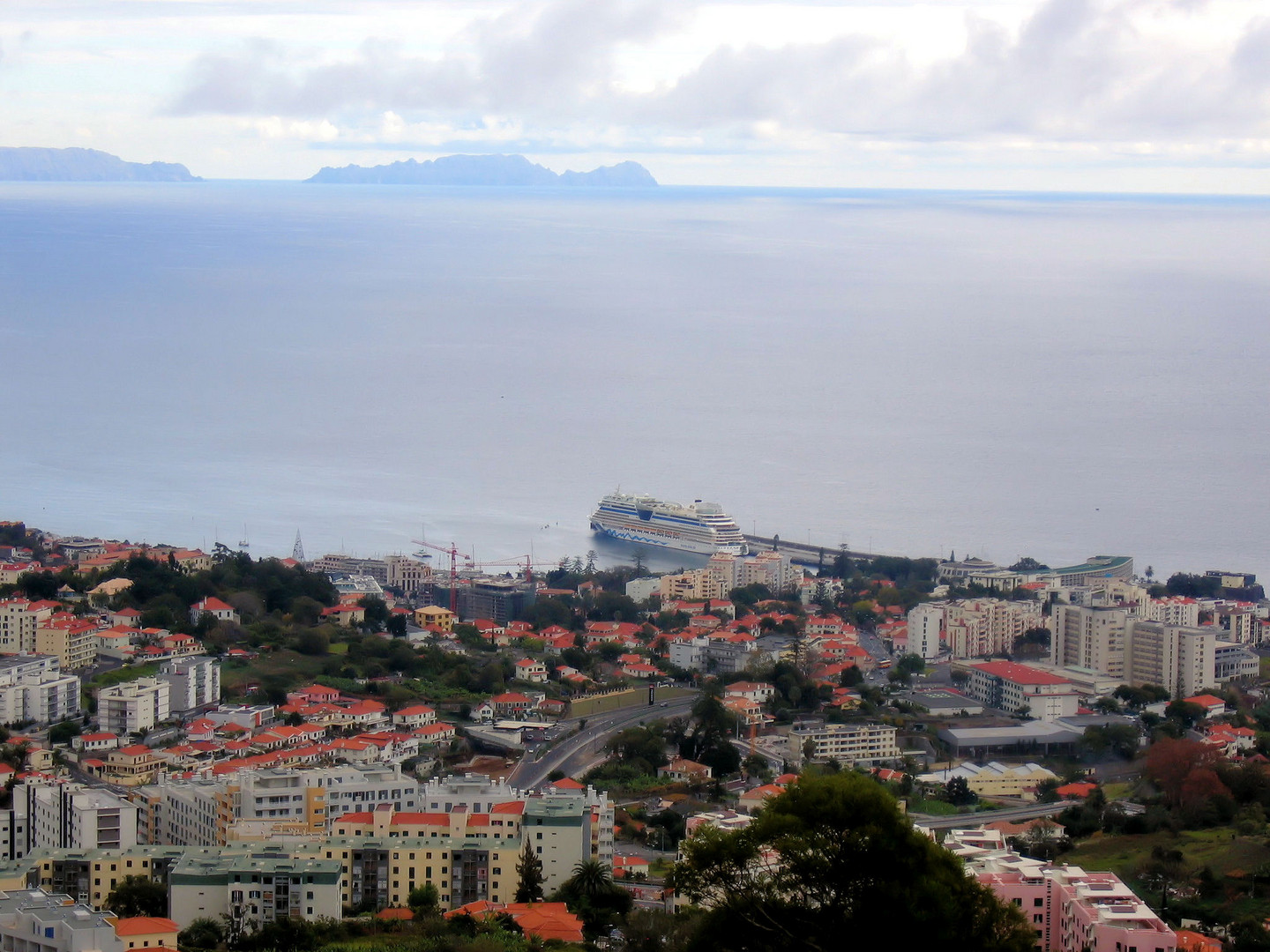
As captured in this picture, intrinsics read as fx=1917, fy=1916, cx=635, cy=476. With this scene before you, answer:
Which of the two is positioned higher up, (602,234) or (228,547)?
(602,234)

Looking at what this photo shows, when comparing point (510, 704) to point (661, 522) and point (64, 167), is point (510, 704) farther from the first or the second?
point (64, 167)

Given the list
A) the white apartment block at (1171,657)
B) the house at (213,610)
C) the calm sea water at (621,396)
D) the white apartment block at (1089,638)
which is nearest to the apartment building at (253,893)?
the house at (213,610)

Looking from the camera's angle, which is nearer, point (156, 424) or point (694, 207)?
point (156, 424)

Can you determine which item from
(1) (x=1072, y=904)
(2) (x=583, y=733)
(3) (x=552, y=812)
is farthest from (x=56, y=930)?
(2) (x=583, y=733)

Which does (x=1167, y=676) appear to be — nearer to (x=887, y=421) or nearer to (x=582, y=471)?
(x=582, y=471)

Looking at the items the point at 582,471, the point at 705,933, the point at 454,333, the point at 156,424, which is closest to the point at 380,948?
the point at 705,933

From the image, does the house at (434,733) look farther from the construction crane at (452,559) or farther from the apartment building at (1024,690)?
the construction crane at (452,559)

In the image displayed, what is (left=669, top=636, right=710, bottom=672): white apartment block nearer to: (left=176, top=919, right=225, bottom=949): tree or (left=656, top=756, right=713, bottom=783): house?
(left=656, top=756, right=713, bottom=783): house
